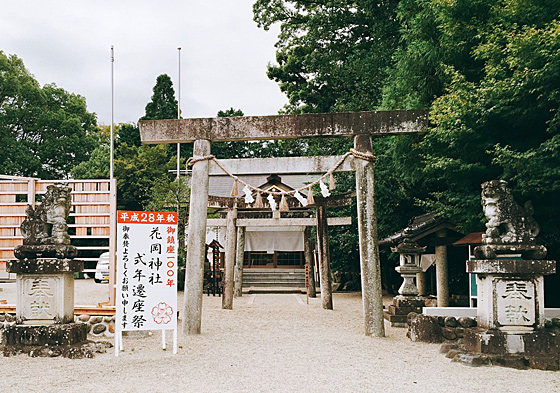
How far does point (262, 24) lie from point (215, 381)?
1424 centimetres

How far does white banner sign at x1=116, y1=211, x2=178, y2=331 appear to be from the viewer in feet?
22.4

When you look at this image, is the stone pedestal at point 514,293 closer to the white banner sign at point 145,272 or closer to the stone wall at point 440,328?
the stone wall at point 440,328

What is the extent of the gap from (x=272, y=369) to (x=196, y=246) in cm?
298

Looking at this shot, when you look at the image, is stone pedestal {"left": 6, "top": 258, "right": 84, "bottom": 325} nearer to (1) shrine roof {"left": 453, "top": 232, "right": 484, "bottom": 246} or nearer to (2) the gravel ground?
(2) the gravel ground

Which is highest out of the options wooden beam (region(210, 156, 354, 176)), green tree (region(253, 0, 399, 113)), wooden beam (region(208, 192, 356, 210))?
green tree (region(253, 0, 399, 113))

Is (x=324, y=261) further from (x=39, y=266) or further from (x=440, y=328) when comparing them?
(x=39, y=266)

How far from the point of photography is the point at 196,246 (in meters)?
8.54

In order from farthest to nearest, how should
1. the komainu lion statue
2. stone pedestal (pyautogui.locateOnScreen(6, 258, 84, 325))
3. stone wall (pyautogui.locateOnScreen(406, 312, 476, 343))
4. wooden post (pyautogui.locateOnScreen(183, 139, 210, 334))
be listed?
1. wooden post (pyautogui.locateOnScreen(183, 139, 210, 334))
2. stone wall (pyautogui.locateOnScreen(406, 312, 476, 343))
3. stone pedestal (pyautogui.locateOnScreen(6, 258, 84, 325))
4. the komainu lion statue

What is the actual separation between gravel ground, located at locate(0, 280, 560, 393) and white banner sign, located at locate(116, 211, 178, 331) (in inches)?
21.3

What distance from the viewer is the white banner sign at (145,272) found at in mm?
6840

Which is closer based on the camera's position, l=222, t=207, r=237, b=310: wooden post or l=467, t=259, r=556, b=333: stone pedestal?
l=467, t=259, r=556, b=333: stone pedestal

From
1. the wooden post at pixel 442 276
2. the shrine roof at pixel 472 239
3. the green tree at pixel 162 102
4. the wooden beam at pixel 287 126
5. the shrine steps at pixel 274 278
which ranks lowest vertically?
the shrine steps at pixel 274 278

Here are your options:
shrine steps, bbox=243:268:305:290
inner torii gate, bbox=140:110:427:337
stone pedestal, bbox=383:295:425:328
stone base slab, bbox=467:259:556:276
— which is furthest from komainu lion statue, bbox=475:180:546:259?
→ shrine steps, bbox=243:268:305:290

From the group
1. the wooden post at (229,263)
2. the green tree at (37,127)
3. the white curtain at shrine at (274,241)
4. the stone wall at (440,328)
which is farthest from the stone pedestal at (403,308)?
the green tree at (37,127)
